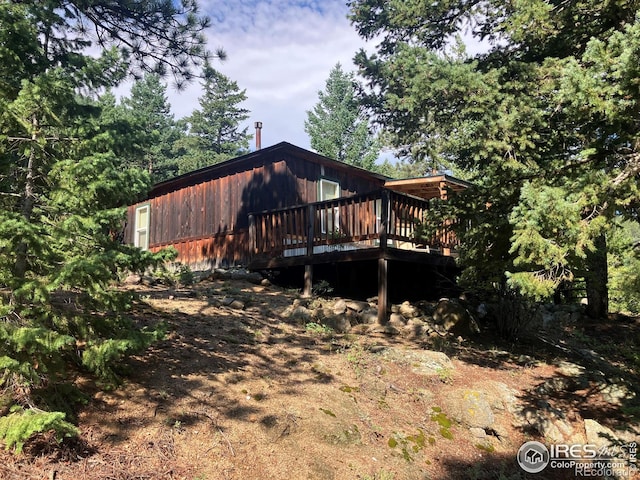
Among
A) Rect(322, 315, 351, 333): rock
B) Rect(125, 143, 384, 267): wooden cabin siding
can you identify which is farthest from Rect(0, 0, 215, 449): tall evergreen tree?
Rect(125, 143, 384, 267): wooden cabin siding

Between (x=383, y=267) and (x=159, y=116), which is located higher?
(x=159, y=116)

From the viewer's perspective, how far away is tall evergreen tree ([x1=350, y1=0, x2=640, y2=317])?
4.92m

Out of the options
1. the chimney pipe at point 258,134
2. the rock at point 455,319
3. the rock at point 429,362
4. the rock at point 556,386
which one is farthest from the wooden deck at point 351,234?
the chimney pipe at point 258,134

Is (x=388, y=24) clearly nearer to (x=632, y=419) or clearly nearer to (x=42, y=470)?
(x=632, y=419)

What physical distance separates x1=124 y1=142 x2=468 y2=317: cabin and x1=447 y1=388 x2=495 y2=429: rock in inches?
119

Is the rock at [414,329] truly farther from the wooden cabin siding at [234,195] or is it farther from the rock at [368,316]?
the wooden cabin siding at [234,195]

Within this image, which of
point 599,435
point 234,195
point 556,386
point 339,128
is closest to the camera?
point 599,435

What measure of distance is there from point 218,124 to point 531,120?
142 ft

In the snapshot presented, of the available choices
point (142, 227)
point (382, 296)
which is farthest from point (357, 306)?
point (142, 227)

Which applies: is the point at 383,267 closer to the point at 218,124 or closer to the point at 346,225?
the point at 346,225

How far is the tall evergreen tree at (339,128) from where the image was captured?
45.4m

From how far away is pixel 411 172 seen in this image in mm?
56656

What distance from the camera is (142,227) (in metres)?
18.3

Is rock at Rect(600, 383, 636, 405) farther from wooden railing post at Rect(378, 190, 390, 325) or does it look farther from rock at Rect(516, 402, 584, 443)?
wooden railing post at Rect(378, 190, 390, 325)
